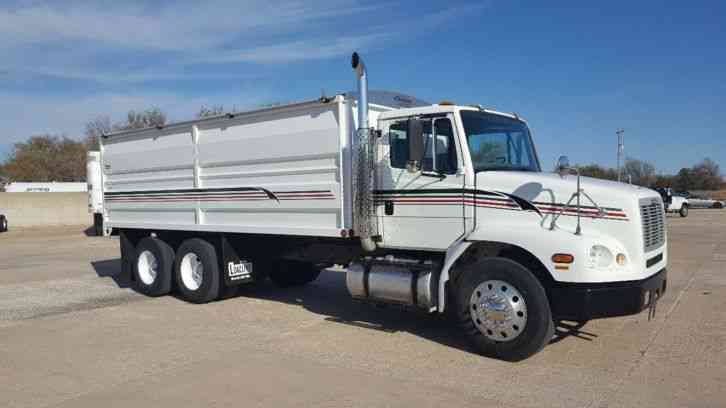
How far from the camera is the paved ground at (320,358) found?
198 inches

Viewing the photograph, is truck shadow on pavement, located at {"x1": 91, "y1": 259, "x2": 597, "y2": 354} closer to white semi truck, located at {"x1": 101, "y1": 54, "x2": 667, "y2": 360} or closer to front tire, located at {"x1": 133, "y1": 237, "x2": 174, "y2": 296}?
white semi truck, located at {"x1": 101, "y1": 54, "x2": 667, "y2": 360}

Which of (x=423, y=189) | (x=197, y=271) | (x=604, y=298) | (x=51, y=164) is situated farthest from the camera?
(x=51, y=164)

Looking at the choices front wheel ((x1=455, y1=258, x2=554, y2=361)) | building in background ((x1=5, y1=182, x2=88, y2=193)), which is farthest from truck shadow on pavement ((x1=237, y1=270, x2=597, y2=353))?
building in background ((x1=5, y1=182, x2=88, y2=193))

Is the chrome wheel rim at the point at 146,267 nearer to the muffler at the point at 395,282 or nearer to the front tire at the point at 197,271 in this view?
the front tire at the point at 197,271

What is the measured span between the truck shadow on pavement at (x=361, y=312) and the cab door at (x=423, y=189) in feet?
3.07

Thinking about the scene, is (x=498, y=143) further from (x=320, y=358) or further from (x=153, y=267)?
(x=153, y=267)

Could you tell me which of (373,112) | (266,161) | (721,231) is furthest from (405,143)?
(721,231)

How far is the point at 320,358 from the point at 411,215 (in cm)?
197

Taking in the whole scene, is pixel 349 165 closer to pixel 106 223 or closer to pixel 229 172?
pixel 229 172

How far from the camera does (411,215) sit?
6938mm

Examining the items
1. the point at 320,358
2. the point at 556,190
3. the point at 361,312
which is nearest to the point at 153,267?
the point at 361,312

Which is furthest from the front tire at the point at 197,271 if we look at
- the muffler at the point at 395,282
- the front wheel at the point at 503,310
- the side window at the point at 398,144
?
the front wheel at the point at 503,310

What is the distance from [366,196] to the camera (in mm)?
7102

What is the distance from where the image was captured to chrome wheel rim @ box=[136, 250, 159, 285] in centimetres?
1032
